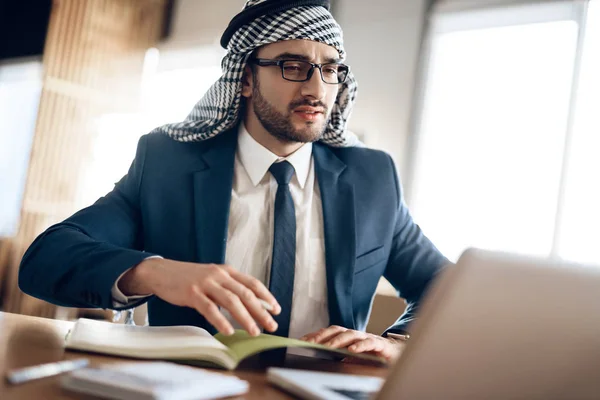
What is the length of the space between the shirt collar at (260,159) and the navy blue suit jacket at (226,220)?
1.6 inches

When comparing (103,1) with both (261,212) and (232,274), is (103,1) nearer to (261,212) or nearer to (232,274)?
(261,212)

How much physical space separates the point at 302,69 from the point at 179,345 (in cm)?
121

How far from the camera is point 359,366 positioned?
1.20 metres

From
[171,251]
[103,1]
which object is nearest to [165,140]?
[171,251]

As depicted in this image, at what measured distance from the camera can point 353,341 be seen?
4.06 ft

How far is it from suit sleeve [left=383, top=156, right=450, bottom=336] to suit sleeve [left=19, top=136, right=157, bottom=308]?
81 cm

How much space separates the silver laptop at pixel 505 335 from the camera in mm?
553

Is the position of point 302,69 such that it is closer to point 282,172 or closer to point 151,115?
point 282,172

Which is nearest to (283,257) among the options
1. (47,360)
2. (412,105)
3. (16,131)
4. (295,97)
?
(295,97)

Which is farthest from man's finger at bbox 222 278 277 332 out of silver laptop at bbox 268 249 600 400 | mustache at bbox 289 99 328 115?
mustache at bbox 289 99 328 115

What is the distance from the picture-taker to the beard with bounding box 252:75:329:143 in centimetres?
192

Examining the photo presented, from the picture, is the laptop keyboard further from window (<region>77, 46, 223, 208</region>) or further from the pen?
window (<region>77, 46, 223, 208</region>)

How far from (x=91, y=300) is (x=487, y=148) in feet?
13.0

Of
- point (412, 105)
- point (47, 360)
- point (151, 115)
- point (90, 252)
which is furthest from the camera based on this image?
point (151, 115)
